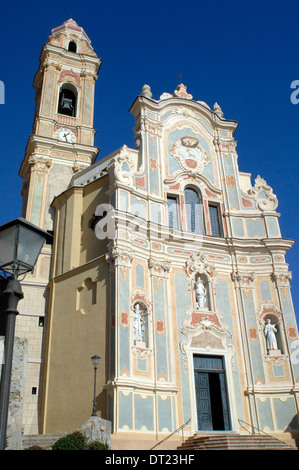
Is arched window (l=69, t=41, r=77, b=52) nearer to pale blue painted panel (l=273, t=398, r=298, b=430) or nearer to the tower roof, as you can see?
the tower roof

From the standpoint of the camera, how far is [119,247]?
62.7 feet

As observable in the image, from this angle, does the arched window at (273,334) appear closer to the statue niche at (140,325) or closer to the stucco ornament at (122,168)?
the statue niche at (140,325)

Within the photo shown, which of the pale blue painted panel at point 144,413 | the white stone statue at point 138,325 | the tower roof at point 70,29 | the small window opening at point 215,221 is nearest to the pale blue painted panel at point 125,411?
the pale blue painted panel at point 144,413

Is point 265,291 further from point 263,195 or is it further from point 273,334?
point 263,195

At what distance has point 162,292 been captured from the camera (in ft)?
65.7

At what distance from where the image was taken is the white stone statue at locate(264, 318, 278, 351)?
20547mm

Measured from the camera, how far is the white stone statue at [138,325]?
731 inches

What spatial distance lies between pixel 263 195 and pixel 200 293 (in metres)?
6.82

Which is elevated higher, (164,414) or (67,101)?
(67,101)

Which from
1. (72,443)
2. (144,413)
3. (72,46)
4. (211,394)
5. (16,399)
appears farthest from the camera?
(72,46)

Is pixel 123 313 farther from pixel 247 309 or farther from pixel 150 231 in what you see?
pixel 247 309

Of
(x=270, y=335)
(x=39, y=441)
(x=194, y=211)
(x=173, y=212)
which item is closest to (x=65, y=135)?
(x=173, y=212)

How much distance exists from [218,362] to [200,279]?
146 inches

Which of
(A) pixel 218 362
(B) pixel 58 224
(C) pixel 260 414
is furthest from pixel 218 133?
(C) pixel 260 414
